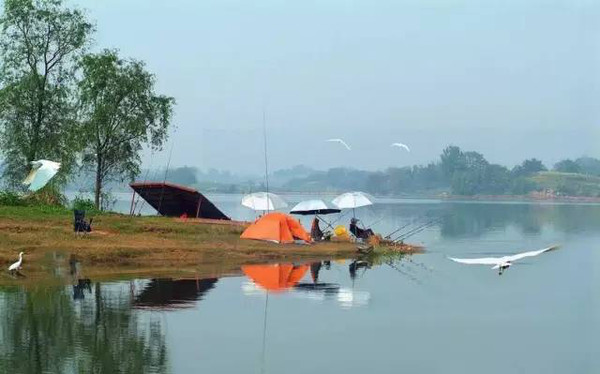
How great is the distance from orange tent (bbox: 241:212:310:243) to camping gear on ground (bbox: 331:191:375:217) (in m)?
4.98

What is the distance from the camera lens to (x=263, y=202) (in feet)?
Result: 139

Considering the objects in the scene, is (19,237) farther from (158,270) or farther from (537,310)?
(537,310)

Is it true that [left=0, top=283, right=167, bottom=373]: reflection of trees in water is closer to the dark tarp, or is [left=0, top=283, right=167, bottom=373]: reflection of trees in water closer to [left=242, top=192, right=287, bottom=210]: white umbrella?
the dark tarp

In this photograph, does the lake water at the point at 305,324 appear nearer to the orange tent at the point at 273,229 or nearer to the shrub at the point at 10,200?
the orange tent at the point at 273,229

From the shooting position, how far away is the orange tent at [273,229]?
37094 millimetres

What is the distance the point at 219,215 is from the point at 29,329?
2614 cm

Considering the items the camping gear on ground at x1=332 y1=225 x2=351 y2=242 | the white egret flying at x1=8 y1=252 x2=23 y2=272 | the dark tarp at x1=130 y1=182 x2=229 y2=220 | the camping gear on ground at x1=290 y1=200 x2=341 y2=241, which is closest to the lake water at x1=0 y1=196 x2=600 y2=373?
the white egret flying at x1=8 y1=252 x2=23 y2=272

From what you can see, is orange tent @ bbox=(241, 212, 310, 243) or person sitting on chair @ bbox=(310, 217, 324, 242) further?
person sitting on chair @ bbox=(310, 217, 324, 242)

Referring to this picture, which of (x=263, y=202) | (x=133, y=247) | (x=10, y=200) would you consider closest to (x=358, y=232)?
(x=263, y=202)

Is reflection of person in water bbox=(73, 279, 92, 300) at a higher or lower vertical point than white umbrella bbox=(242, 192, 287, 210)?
lower

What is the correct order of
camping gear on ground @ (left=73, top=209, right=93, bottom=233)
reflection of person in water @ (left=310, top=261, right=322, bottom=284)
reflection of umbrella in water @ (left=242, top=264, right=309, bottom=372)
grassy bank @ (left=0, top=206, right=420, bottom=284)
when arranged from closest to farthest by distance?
reflection of umbrella in water @ (left=242, top=264, right=309, bottom=372) → grassy bank @ (left=0, top=206, right=420, bottom=284) → reflection of person in water @ (left=310, top=261, right=322, bottom=284) → camping gear on ground @ (left=73, top=209, right=93, bottom=233)

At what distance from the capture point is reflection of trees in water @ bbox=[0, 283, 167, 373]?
15227 mm

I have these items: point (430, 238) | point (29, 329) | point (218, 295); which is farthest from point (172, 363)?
point (430, 238)

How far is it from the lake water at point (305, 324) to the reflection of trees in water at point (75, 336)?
0.13ft
